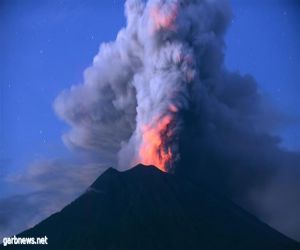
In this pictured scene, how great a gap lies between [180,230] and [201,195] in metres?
13.4

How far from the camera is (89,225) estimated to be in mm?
75562

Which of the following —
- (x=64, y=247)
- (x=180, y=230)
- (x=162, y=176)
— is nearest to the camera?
(x=64, y=247)

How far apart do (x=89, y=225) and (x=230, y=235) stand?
19.4m

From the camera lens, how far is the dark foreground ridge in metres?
71.3

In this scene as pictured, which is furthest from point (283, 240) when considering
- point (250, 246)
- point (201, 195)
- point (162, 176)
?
point (162, 176)

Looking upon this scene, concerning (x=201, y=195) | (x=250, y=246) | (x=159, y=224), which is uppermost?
(x=201, y=195)

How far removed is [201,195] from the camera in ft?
284

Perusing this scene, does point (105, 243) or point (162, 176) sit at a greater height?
point (162, 176)

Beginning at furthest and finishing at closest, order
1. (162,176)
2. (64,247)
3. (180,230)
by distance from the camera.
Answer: (162,176) < (180,230) < (64,247)

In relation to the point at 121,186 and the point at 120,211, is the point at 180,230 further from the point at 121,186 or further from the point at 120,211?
the point at 121,186

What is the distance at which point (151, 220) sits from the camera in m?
76.6

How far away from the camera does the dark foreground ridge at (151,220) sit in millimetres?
71312

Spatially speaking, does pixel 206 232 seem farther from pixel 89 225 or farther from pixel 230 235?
pixel 89 225

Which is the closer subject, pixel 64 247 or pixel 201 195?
pixel 64 247
